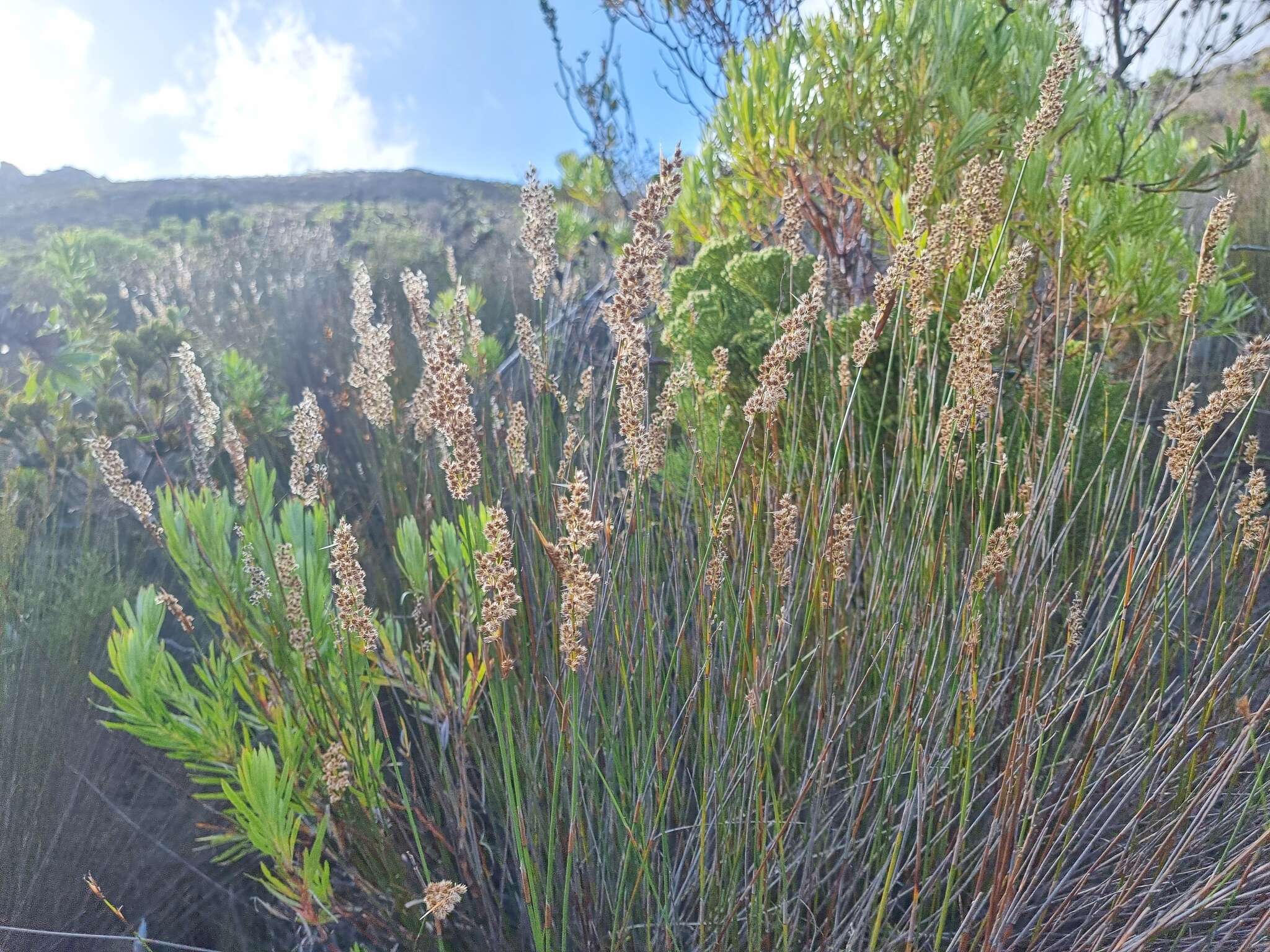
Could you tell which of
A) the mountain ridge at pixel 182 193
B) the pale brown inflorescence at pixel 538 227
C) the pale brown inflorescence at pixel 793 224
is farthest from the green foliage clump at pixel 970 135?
the mountain ridge at pixel 182 193

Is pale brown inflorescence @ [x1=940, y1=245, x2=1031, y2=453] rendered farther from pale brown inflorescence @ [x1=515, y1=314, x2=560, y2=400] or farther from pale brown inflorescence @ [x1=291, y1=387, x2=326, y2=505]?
pale brown inflorescence @ [x1=291, y1=387, x2=326, y2=505]

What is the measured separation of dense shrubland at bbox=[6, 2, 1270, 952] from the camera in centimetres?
110

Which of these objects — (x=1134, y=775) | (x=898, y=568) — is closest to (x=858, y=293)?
(x=898, y=568)

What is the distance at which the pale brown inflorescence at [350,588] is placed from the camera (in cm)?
103

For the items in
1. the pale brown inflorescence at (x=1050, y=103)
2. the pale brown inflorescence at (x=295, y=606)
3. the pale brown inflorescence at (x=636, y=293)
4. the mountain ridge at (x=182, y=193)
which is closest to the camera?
the pale brown inflorescence at (x=636, y=293)

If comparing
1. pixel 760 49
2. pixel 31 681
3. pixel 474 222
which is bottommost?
pixel 31 681

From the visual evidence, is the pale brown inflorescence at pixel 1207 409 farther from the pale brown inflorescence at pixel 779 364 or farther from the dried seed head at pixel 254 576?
the dried seed head at pixel 254 576

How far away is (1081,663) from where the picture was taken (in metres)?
1.77

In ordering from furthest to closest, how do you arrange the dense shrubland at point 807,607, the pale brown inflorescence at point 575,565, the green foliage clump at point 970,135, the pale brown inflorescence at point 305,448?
the green foliage clump at point 970,135, the pale brown inflorescence at point 305,448, the dense shrubland at point 807,607, the pale brown inflorescence at point 575,565

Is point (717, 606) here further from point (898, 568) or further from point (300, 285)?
point (300, 285)

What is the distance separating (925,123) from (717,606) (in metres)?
1.48

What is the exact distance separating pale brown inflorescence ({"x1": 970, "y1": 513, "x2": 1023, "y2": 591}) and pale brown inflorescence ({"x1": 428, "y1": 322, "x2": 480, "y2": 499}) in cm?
71

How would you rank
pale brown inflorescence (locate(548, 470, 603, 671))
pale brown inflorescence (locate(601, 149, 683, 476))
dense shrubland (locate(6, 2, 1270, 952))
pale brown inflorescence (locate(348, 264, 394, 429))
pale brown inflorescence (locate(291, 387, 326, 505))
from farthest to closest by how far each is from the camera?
pale brown inflorescence (locate(348, 264, 394, 429)), pale brown inflorescence (locate(291, 387, 326, 505)), dense shrubland (locate(6, 2, 1270, 952)), pale brown inflorescence (locate(601, 149, 683, 476)), pale brown inflorescence (locate(548, 470, 603, 671))

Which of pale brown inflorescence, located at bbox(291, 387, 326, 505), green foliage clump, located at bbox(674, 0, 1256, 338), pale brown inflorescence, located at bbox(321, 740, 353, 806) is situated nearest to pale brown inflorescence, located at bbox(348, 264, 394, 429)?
pale brown inflorescence, located at bbox(291, 387, 326, 505)
